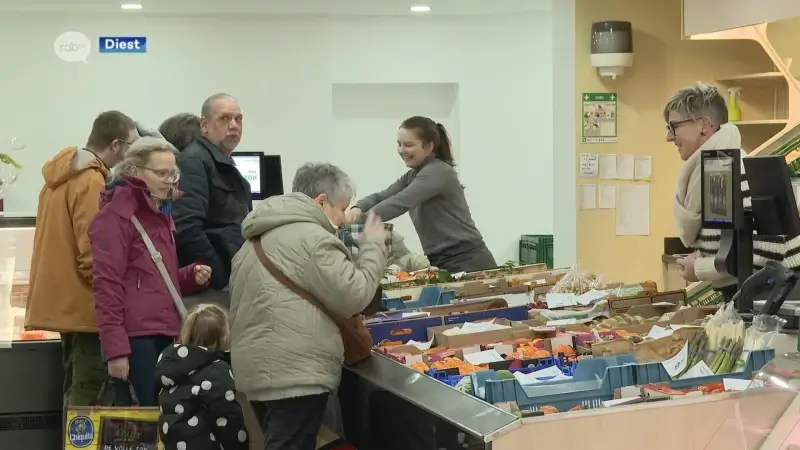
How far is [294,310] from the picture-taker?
9.57 feet

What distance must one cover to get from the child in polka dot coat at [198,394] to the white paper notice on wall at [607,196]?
480 centimetres

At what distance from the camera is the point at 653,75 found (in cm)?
754

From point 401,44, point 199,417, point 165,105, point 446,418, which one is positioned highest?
point 401,44

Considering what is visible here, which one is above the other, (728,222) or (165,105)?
(165,105)

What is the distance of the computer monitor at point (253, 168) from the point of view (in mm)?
8102

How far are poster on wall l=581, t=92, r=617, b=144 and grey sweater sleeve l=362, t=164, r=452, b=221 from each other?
291 centimetres

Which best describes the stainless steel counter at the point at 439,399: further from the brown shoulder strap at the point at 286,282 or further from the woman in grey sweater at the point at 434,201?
the woman in grey sweater at the point at 434,201

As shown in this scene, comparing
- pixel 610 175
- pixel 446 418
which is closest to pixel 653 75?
pixel 610 175

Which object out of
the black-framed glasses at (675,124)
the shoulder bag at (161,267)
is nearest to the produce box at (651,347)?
the black-framed glasses at (675,124)

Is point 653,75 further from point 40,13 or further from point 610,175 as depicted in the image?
point 40,13

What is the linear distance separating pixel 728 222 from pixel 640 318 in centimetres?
54

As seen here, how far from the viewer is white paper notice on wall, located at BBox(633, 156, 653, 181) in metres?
7.59

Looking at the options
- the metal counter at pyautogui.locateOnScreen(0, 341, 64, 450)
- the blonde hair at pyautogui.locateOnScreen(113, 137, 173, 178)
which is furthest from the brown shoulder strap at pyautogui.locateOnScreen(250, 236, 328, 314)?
the metal counter at pyautogui.locateOnScreen(0, 341, 64, 450)

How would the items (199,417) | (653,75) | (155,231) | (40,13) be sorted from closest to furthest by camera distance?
(199,417)
(155,231)
(653,75)
(40,13)
